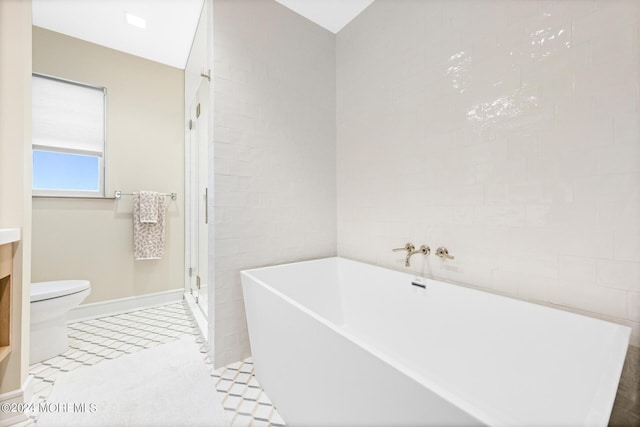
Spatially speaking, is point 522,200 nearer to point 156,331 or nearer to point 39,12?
point 156,331

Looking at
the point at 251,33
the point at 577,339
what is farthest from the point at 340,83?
the point at 577,339

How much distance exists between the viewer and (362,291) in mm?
1907

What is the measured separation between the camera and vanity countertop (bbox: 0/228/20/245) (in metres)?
1.08

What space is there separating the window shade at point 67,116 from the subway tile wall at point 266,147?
5.53 ft

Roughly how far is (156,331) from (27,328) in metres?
0.92

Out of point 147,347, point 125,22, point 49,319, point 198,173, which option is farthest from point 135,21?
point 147,347

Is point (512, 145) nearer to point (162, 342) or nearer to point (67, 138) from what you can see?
point (162, 342)

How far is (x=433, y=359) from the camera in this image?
142cm

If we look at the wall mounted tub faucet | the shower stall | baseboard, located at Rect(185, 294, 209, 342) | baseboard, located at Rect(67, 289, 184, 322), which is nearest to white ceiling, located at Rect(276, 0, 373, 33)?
the shower stall

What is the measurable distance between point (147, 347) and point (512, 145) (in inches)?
106

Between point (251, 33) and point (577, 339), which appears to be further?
point (251, 33)

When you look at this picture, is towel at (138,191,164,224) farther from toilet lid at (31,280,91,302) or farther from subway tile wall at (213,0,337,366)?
subway tile wall at (213,0,337,366)

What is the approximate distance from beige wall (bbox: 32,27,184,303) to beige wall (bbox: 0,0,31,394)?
1292mm

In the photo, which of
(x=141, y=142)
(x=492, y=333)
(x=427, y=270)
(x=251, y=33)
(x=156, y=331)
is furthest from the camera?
(x=141, y=142)
